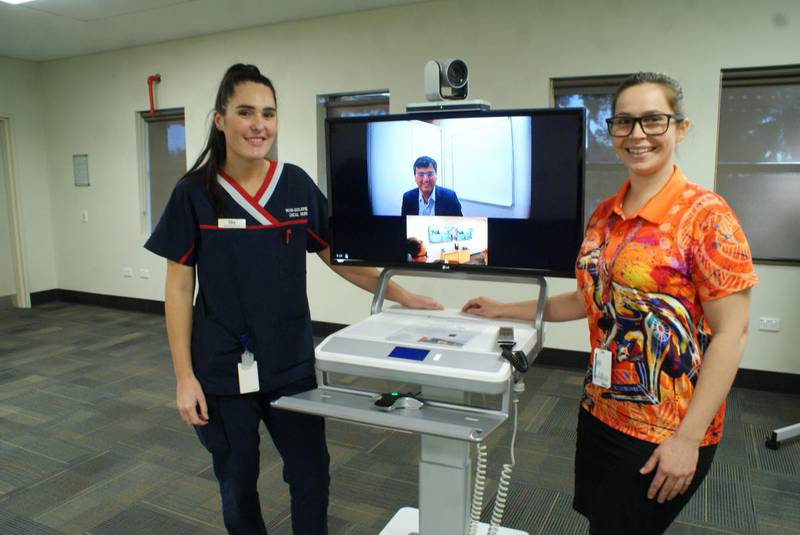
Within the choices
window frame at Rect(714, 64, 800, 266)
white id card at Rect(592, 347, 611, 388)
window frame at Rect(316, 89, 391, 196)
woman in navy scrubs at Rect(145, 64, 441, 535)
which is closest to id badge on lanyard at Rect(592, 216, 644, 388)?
white id card at Rect(592, 347, 611, 388)

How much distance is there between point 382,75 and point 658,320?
355 cm

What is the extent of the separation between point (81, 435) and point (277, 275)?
6.82 ft

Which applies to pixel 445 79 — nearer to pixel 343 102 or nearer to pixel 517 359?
pixel 517 359

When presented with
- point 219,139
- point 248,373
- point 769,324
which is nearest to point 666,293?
point 248,373

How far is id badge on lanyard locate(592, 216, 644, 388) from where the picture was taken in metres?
1.19

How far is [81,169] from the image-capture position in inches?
233

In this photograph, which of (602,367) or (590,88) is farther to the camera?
(590,88)

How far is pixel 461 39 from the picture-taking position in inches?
156

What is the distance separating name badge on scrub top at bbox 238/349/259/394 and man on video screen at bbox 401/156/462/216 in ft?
1.89

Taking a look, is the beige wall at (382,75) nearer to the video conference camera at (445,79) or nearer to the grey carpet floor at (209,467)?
the grey carpet floor at (209,467)

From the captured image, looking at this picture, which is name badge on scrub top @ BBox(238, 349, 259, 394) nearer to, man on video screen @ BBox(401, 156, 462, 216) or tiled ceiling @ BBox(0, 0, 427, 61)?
man on video screen @ BBox(401, 156, 462, 216)

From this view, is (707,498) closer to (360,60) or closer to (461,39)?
(461,39)

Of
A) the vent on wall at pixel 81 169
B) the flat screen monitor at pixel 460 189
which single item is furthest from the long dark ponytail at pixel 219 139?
the vent on wall at pixel 81 169

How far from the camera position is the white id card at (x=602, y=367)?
3.94 feet
